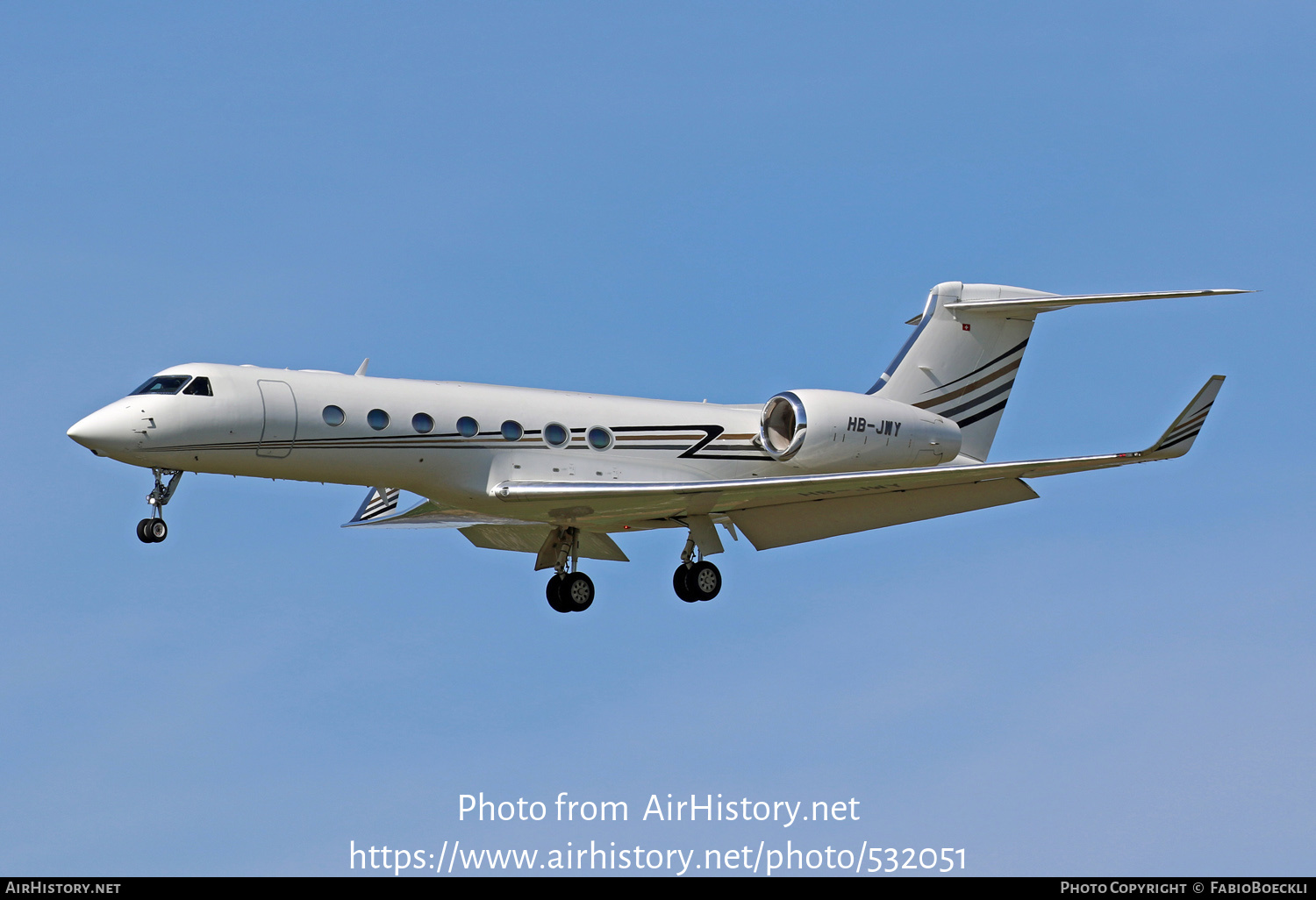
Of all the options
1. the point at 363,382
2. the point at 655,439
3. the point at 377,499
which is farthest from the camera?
the point at 377,499

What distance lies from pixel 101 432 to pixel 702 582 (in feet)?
30.1

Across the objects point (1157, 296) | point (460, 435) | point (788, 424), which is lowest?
point (460, 435)

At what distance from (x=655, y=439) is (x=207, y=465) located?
6736mm

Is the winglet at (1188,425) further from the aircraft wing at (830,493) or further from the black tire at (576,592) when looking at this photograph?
the black tire at (576,592)

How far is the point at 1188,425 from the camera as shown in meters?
21.7

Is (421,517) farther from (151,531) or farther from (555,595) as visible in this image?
(151,531)

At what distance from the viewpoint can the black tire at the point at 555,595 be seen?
82.5 ft

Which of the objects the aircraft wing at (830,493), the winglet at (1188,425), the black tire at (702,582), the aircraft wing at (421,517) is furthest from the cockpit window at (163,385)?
the winglet at (1188,425)

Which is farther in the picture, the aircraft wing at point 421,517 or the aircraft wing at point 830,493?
the aircraft wing at point 421,517

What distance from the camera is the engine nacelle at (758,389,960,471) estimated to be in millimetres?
24203

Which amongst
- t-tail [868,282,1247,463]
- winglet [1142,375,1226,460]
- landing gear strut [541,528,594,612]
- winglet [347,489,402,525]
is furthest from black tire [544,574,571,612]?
winglet [1142,375,1226,460]

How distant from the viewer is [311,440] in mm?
22078

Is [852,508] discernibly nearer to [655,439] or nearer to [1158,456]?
[655,439]

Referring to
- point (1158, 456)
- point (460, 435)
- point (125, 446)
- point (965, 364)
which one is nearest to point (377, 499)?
point (460, 435)
